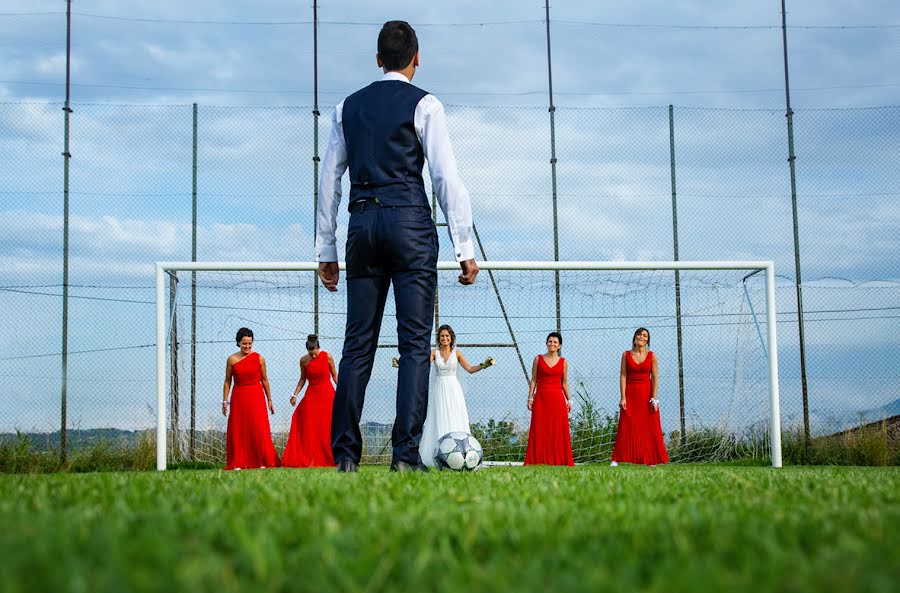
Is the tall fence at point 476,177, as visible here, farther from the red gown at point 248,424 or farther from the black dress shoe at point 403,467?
the black dress shoe at point 403,467

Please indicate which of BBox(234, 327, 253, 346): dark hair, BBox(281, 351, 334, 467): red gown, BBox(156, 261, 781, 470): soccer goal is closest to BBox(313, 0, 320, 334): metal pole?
BBox(156, 261, 781, 470): soccer goal

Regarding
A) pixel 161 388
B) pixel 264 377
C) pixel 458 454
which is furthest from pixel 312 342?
pixel 458 454

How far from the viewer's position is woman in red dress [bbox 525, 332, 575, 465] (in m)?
11.9

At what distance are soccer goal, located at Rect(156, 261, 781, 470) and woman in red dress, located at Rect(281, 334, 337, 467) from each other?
0.63m

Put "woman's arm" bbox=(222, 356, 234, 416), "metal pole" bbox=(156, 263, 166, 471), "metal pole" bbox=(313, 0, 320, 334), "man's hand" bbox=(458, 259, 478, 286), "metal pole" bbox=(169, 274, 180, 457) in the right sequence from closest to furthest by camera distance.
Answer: "man's hand" bbox=(458, 259, 478, 286) < "metal pole" bbox=(156, 263, 166, 471) < "woman's arm" bbox=(222, 356, 234, 416) < "metal pole" bbox=(169, 274, 180, 457) < "metal pole" bbox=(313, 0, 320, 334)

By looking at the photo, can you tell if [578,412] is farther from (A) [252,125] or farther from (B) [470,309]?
(A) [252,125]

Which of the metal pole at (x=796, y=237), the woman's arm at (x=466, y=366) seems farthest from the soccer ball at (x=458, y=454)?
the metal pole at (x=796, y=237)

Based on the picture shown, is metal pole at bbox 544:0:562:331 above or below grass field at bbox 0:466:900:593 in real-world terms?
above

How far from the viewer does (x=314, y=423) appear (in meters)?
11.9

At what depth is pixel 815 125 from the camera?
14383 mm

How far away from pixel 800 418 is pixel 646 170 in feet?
14.1

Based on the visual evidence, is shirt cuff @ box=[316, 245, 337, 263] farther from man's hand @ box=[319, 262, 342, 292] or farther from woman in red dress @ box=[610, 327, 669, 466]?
woman in red dress @ box=[610, 327, 669, 466]

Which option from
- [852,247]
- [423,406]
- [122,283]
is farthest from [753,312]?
[122,283]

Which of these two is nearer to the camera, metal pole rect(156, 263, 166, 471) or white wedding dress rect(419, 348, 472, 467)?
metal pole rect(156, 263, 166, 471)
